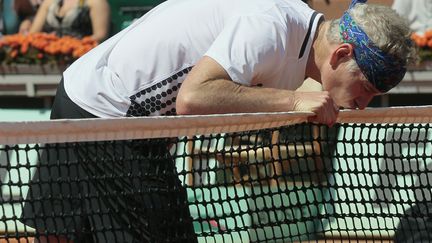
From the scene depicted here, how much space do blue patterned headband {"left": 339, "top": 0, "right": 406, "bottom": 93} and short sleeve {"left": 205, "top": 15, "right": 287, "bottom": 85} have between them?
0.79 ft

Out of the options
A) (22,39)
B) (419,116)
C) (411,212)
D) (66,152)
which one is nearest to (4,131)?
(66,152)

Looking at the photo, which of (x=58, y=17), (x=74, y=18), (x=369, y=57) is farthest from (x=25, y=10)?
(x=369, y=57)

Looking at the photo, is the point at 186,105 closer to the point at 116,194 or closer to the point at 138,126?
the point at 138,126

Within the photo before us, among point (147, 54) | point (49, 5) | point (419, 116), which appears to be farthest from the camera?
point (49, 5)

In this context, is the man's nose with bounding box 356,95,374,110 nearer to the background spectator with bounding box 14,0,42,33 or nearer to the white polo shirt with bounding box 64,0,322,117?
the white polo shirt with bounding box 64,0,322,117

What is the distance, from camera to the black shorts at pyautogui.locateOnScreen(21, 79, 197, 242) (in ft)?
12.8

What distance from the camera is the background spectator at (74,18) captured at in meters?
8.68

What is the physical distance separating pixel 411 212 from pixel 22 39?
505 cm

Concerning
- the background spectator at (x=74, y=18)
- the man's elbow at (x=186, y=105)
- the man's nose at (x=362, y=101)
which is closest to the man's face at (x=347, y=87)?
the man's nose at (x=362, y=101)

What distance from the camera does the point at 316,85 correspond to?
16.9 ft

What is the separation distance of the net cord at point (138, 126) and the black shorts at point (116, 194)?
7.1 inches

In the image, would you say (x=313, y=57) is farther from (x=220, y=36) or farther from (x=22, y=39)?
(x=22, y=39)

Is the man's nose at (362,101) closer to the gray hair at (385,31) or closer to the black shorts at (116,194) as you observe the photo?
the gray hair at (385,31)

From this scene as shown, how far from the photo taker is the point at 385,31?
12.4ft
